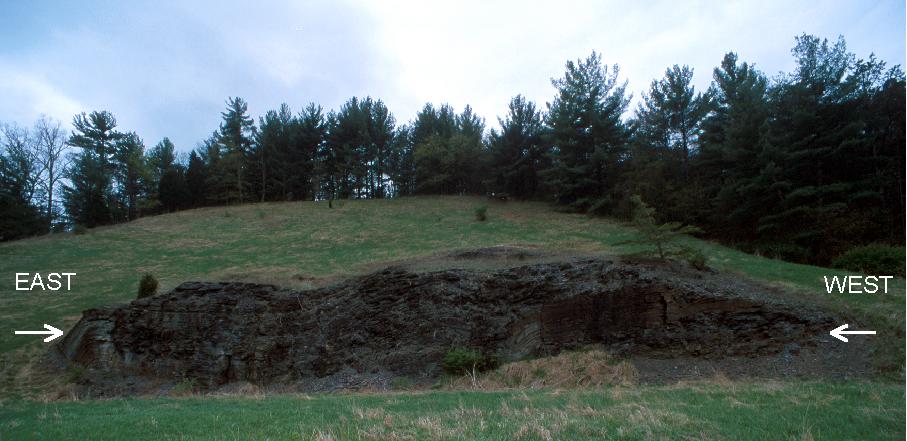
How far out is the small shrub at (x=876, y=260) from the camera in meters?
18.6

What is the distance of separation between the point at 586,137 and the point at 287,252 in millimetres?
26503

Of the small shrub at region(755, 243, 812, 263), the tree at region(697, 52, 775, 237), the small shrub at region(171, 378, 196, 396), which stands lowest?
the small shrub at region(171, 378, 196, 396)

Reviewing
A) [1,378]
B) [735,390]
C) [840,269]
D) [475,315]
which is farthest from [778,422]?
[1,378]

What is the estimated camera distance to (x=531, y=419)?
22.4 feet

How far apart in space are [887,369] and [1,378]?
23.9 metres

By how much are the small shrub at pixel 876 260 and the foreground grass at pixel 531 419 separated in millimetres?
12023

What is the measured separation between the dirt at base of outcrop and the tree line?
1373cm

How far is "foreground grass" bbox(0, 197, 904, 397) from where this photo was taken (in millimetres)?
15896

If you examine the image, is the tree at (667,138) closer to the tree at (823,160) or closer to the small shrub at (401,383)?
the tree at (823,160)

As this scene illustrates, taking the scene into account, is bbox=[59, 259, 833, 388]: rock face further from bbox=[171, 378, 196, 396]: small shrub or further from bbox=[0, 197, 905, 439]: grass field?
bbox=[0, 197, 905, 439]: grass field

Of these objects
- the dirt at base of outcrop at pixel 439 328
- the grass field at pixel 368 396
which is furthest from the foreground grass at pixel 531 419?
the dirt at base of outcrop at pixel 439 328

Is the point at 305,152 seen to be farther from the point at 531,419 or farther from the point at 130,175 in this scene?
the point at 531,419

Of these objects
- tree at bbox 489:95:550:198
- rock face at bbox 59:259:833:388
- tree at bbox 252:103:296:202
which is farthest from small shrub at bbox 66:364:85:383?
tree at bbox 252:103:296:202

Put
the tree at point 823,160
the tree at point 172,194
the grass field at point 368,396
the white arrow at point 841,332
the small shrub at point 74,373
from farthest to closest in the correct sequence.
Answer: the tree at point 172,194 → the tree at point 823,160 → the small shrub at point 74,373 → the white arrow at point 841,332 → the grass field at point 368,396
